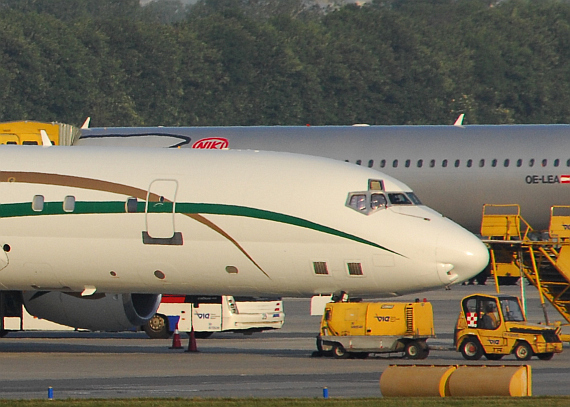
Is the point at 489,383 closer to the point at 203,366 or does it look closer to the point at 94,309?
the point at 203,366

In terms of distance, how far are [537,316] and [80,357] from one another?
54.2 ft

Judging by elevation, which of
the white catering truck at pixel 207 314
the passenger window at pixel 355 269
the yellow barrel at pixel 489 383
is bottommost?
the yellow barrel at pixel 489 383

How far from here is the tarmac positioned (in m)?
25.3

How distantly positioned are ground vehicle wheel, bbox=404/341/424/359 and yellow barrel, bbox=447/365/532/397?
7.44 m

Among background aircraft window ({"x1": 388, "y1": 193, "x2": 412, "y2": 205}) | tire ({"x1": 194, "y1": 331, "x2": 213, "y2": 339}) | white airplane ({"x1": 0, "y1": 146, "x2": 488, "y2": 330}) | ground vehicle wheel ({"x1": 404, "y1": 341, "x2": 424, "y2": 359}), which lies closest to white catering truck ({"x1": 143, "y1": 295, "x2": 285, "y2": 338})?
tire ({"x1": 194, "y1": 331, "x2": 213, "y2": 339})

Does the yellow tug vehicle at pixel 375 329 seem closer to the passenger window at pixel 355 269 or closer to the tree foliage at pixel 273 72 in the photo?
the passenger window at pixel 355 269

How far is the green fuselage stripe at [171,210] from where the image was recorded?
30.1 m

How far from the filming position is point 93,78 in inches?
4584

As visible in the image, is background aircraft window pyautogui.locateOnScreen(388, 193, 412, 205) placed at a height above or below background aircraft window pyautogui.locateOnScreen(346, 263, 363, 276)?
above

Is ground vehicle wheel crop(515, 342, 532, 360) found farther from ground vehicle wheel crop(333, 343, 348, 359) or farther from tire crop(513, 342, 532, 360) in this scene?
ground vehicle wheel crop(333, 343, 348, 359)

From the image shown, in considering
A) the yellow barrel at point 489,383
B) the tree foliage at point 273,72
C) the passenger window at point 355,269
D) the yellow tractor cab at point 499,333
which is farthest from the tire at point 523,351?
the tree foliage at point 273,72

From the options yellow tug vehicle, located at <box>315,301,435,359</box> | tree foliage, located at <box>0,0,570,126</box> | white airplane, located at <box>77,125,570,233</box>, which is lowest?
yellow tug vehicle, located at <box>315,301,435,359</box>

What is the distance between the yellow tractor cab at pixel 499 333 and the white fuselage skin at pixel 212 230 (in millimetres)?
2284

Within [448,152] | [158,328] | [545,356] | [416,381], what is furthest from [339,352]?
[448,152]
